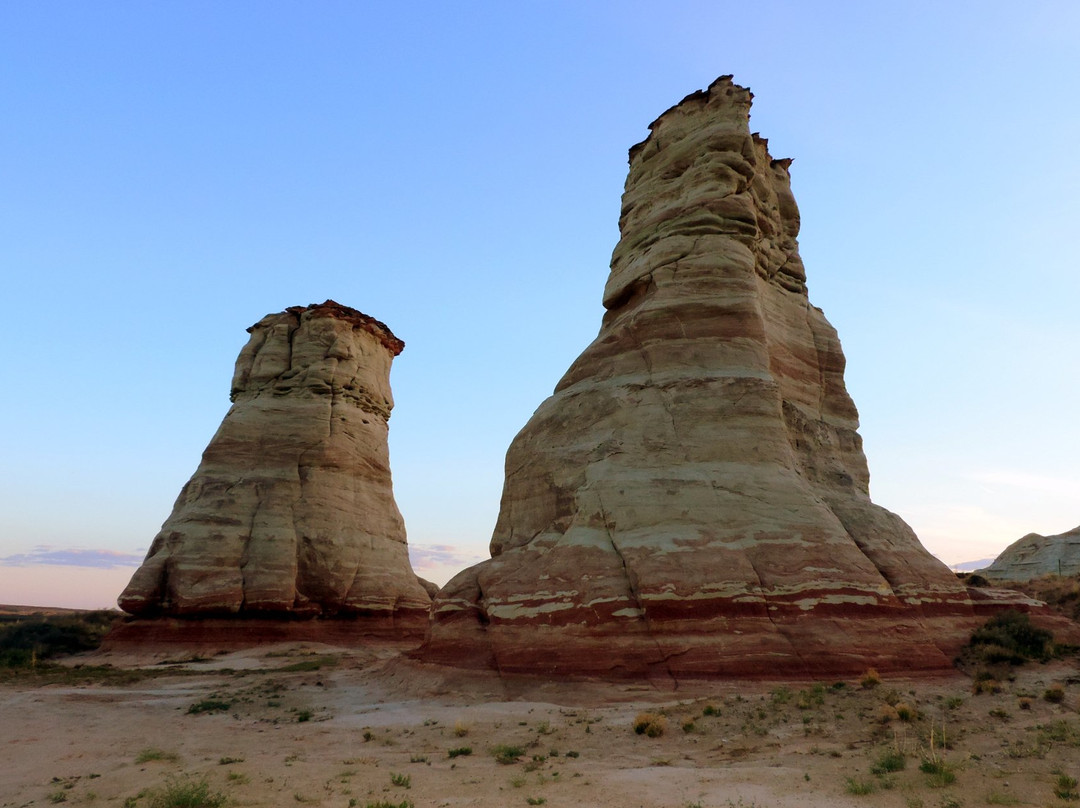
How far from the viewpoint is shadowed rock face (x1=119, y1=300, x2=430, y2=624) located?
29.8 metres

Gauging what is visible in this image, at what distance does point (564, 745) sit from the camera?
36.5 feet

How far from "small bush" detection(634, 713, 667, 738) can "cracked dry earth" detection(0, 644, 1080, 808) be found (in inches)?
3.2

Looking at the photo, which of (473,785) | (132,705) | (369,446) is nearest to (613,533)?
(473,785)

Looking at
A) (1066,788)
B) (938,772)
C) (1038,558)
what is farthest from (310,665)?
(1038,558)

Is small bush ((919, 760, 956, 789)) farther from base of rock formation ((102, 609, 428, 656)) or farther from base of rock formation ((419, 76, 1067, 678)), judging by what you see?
base of rock formation ((102, 609, 428, 656))

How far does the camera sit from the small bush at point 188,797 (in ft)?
26.7

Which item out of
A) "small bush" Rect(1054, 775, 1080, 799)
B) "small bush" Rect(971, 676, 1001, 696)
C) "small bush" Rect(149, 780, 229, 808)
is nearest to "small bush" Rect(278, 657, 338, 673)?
"small bush" Rect(149, 780, 229, 808)

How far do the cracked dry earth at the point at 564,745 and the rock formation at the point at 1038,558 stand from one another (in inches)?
1303

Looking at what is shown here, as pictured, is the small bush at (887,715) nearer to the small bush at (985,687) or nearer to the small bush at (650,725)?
the small bush at (985,687)

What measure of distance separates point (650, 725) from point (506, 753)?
2.36 m

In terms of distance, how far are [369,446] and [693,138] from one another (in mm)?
22843

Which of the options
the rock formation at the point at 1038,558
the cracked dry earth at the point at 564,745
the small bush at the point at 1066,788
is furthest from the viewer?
the rock formation at the point at 1038,558

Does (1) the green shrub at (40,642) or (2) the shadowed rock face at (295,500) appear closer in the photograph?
(1) the green shrub at (40,642)

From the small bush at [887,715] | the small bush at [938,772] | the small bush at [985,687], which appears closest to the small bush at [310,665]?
the small bush at [887,715]
